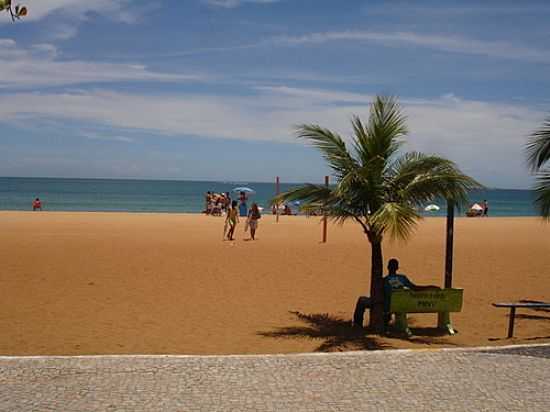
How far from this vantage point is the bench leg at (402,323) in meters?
8.98

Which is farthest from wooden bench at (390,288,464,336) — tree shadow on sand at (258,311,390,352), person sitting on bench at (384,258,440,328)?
tree shadow on sand at (258,311,390,352)

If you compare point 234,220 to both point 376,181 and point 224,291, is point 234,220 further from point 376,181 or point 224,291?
point 376,181

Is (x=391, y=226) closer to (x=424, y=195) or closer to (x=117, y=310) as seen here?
(x=424, y=195)

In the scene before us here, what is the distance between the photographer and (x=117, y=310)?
10.4 m

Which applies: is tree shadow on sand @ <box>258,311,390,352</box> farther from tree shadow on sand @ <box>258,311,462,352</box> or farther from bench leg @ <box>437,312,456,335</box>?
bench leg @ <box>437,312,456,335</box>

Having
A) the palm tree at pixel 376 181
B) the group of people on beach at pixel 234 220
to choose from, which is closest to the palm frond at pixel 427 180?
the palm tree at pixel 376 181

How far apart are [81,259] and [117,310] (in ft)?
19.2

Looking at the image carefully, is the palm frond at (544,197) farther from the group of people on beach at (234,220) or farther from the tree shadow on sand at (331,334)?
the group of people on beach at (234,220)

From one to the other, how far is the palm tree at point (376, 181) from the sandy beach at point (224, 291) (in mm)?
1567

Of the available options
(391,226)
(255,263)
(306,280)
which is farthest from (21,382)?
(255,263)

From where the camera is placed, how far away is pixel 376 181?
8.82m

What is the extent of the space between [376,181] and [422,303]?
170 centimetres

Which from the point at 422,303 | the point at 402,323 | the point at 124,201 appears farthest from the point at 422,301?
the point at 124,201

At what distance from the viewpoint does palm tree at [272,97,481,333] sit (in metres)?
8.75
